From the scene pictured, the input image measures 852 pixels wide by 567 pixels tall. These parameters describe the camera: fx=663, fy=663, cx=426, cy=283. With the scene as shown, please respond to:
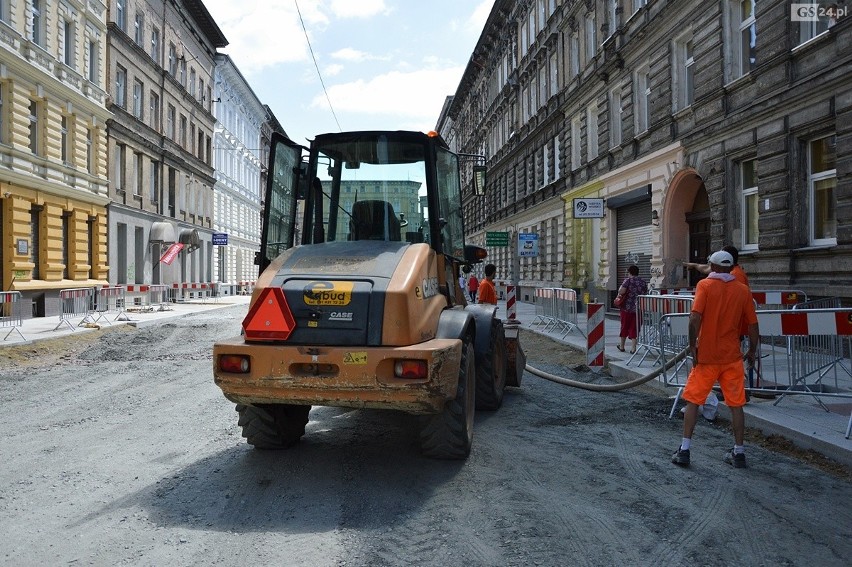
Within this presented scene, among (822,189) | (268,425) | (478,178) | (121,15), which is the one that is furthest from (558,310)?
(121,15)

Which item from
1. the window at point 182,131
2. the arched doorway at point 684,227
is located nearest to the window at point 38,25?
the window at point 182,131

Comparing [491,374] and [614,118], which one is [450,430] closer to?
[491,374]

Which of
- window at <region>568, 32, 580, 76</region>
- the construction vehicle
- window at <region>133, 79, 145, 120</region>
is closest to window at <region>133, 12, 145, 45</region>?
window at <region>133, 79, 145, 120</region>

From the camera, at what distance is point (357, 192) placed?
5836 millimetres

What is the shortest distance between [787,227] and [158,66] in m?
29.0

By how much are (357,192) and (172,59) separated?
3321 centimetres

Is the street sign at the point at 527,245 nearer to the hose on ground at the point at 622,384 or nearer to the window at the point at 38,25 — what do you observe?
the hose on ground at the point at 622,384

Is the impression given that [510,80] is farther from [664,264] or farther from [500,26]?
[664,264]

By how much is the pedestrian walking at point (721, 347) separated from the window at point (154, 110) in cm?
3130

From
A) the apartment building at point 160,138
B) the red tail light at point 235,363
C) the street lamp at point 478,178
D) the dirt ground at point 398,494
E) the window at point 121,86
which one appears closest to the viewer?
the dirt ground at point 398,494

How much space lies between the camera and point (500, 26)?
37.0 metres

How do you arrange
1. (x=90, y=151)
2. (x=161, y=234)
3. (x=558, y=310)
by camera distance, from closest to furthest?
(x=558, y=310), (x=90, y=151), (x=161, y=234)

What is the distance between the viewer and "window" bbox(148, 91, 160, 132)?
3162 centimetres

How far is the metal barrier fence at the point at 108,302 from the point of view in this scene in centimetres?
1989
